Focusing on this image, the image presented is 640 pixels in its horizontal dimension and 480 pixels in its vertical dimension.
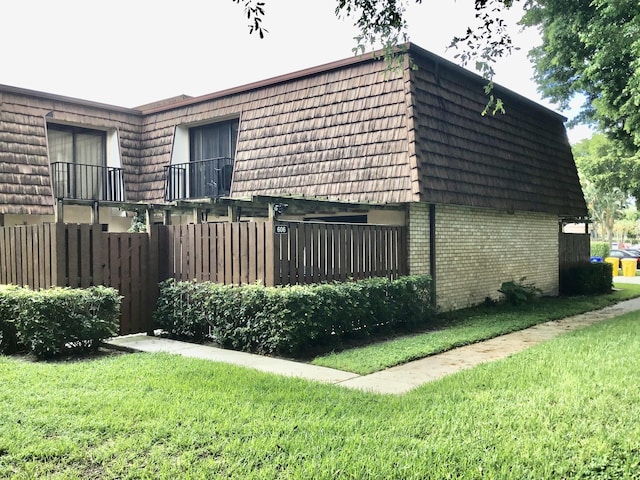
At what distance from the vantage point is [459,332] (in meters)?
9.68

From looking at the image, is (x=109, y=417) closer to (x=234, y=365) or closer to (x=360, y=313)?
(x=234, y=365)

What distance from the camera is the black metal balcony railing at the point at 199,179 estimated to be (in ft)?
47.6

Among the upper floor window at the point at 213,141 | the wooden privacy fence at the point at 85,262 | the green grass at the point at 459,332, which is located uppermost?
the upper floor window at the point at 213,141

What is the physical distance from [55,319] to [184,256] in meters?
2.76

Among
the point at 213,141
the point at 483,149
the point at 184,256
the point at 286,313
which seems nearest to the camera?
the point at 286,313

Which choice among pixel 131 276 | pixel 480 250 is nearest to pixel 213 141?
pixel 131 276

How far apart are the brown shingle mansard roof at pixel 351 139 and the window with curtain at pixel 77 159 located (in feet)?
2.34

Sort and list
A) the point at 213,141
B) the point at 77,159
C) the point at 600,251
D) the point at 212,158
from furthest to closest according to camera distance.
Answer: the point at 600,251, the point at 77,159, the point at 213,141, the point at 212,158

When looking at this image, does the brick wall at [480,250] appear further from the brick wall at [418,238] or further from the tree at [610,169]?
the tree at [610,169]

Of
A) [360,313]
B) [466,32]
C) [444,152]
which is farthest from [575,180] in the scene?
[466,32]

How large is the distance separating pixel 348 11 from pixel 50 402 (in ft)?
15.0

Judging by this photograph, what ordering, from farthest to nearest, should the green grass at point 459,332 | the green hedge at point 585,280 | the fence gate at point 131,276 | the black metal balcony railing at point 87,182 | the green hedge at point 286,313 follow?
the green hedge at point 585,280 < the black metal balcony railing at point 87,182 < the fence gate at point 131,276 < the green hedge at point 286,313 < the green grass at point 459,332

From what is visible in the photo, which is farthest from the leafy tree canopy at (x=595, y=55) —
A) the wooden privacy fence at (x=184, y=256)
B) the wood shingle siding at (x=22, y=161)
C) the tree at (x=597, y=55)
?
the wood shingle siding at (x=22, y=161)

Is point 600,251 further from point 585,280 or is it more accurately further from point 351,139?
point 351,139
